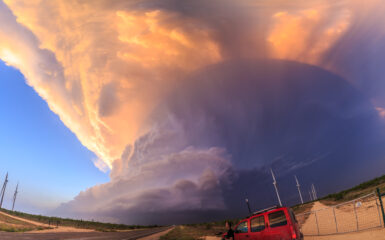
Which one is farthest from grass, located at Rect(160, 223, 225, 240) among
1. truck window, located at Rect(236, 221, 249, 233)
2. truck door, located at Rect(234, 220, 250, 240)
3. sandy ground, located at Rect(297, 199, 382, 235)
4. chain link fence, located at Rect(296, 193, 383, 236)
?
sandy ground, located at Rect(297, 199, 382, 235)

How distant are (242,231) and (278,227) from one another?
2.39 m

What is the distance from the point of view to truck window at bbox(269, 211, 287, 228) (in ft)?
30.2

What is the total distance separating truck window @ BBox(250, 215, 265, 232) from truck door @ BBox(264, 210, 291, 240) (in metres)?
0.37

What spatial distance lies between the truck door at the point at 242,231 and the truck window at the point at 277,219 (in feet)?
5.44

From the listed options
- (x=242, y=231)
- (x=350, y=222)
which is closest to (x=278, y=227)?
(x=242, y=231)

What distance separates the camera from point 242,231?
10.9 metres

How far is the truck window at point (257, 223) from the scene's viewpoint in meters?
9.81

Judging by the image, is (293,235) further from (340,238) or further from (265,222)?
(340,238)

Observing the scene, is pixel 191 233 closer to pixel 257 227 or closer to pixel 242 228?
pixel 242 228

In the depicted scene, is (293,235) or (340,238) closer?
(293,235)

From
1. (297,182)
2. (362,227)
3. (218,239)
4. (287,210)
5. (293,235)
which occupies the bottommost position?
(218,239)

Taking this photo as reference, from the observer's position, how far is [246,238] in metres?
10.4

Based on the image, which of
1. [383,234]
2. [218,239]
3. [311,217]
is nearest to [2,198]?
[218,239]

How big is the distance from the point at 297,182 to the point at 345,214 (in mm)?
70981
